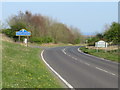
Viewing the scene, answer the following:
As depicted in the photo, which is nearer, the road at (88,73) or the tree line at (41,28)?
the road at (88,73)

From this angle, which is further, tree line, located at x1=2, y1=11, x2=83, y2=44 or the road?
tree line, located at x1=2, y1=11, x2=83, y2=44

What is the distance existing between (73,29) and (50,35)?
2498 cm

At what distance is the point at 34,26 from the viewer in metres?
77.0

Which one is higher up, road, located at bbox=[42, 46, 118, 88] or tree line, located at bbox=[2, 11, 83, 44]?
tree line, located at bbox=[2, 11, 83, 44]

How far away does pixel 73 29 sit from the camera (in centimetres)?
10538

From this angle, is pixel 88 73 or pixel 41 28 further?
pixel 41 28

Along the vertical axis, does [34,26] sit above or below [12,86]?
above

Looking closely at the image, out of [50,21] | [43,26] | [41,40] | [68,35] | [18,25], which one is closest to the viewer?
[18,25]

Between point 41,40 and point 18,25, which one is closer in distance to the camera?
point 18,25

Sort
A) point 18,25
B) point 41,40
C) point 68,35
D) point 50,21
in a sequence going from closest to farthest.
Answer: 1. point 18,25
2. point 41,40
3. point 50,21
4. point 68,35

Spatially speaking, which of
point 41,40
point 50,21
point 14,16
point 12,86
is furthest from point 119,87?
point 50,21

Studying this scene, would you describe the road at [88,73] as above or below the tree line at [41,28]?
below

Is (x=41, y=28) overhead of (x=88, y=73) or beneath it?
overhead

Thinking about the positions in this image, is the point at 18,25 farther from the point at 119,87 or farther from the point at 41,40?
the point at 119,87
